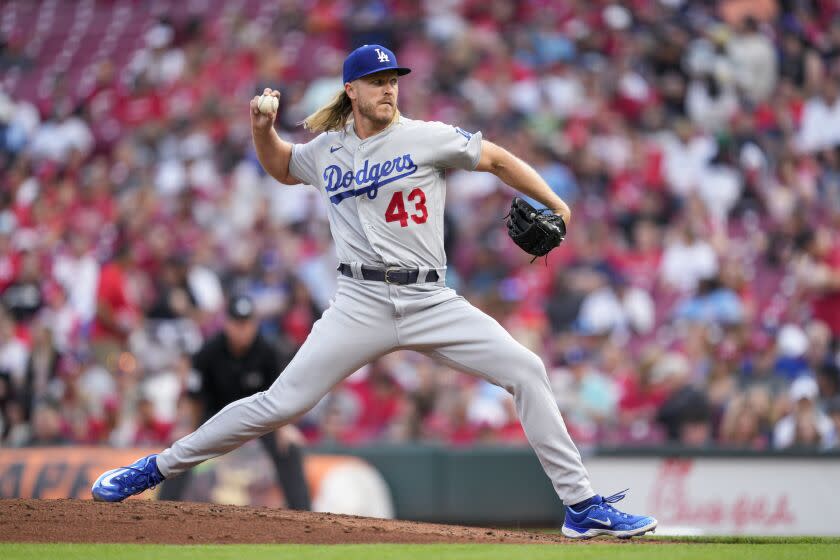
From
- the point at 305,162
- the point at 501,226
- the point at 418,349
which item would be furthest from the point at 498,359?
the point at 501,226

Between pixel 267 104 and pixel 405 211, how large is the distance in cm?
73

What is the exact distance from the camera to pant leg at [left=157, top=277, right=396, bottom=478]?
5.47 meters

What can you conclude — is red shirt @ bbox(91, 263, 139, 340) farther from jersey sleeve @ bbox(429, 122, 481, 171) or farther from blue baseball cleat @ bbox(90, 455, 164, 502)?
jersey sleeve @ bbox(429, 122, 481, 171)

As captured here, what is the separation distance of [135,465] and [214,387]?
248cm

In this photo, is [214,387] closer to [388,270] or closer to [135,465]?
[135,465]

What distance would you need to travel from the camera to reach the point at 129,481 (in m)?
5.89

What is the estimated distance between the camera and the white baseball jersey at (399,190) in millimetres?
5465

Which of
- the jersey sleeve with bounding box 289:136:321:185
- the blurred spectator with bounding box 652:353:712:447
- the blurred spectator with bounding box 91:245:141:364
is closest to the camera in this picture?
the jersey sleeve with bounding box 289:136:321:185

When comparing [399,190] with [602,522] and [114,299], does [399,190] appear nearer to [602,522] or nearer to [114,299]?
[602,522]

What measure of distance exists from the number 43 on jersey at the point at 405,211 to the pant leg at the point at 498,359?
31 centimetres

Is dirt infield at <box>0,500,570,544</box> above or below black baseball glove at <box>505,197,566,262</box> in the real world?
below

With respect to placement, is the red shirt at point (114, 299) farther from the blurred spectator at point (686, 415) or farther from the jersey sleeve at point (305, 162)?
the jersey sleeve at point (305, 162)

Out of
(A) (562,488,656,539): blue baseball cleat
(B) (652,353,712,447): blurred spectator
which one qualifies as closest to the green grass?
(A) (562,488,656,539): blue baseball cleat

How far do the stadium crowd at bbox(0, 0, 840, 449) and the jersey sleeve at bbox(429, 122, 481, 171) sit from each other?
3365 mm
